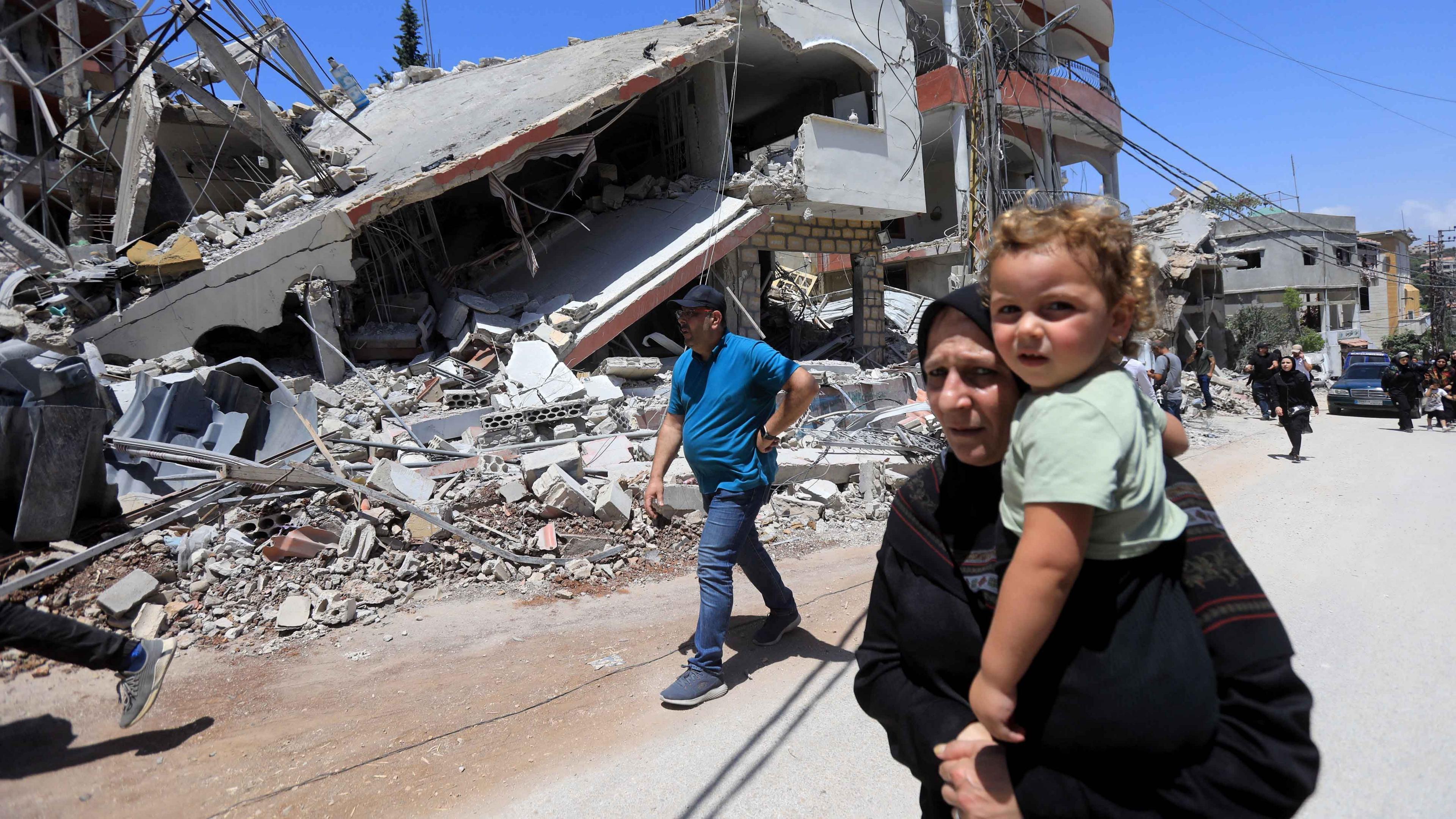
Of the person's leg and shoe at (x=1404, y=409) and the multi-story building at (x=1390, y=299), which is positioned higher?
the multi-story building at (x=1390, y=299)

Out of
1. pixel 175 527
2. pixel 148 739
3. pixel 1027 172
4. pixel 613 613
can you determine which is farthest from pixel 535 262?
pixel 1027 172

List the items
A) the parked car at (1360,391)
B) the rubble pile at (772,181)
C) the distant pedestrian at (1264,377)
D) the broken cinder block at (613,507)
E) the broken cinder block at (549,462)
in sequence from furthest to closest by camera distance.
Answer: the parked car at (1360,391) → the distant pedestrian at (1264,377) → the rubble pile at (772,181) → the broken cinder block at (549,462) → the broken cinder block at (613,507)

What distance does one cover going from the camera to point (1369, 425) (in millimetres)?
14969

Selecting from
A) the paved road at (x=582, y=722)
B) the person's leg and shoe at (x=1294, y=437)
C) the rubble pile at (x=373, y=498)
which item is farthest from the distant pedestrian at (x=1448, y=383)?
the paved road at (x=582, y=722)

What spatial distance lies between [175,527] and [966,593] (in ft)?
19.2

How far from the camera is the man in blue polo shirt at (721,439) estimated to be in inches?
133

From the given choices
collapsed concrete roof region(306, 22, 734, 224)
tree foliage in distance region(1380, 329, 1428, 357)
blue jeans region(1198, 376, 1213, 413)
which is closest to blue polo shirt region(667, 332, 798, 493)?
collapsed concrete roof region(306, 22, 734, 224)

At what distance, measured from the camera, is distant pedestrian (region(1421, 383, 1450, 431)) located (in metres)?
14.2

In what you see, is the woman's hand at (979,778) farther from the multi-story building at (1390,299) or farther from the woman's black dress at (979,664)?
the multi-story building at (1390,299)

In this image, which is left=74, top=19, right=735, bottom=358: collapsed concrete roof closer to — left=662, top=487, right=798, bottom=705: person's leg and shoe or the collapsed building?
the collapsed building

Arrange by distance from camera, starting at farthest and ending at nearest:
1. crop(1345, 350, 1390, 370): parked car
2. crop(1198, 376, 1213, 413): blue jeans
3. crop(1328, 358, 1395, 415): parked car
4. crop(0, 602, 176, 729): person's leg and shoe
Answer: crop(1345, 350, 1390, 370): parked car < crop(1328, 358, 1395, 415): parked car < crop(1198, 376, 1213, 413): blue jeans < crop(0, 602, 176, 729): person's leg and shoe

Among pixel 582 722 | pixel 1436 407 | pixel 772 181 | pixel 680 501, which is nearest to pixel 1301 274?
pixel 1436 407

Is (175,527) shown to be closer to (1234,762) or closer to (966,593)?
(966,593)

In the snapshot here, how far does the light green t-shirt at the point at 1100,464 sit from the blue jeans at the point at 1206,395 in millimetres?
16369
